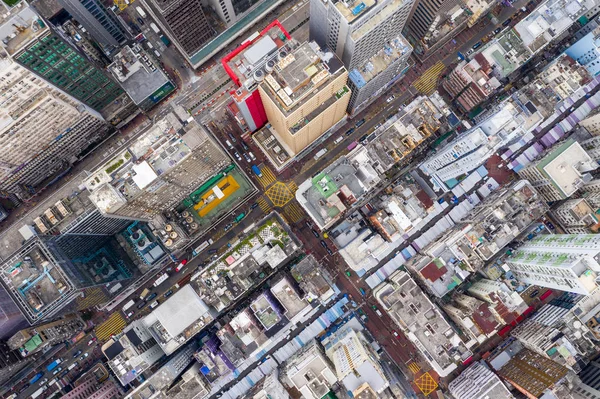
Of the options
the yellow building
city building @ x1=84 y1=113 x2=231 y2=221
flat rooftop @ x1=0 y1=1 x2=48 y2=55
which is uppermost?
flat rooftop @ x1=0 y1=1 x2=48 y2=55

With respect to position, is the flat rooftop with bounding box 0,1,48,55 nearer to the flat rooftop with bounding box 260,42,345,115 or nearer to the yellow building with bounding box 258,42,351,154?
the yellow building with bounding box 258,42,351,154

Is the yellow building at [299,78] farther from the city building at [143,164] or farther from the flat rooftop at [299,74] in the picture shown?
the city building at [143,164]

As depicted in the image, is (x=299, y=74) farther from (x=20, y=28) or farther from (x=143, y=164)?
(x=20, y=28)

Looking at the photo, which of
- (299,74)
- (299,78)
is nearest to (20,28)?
(299,74)

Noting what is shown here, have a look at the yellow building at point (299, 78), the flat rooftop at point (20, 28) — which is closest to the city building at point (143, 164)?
the yellow building at point (299, 78)

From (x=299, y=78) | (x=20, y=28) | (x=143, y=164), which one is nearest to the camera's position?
(x=20, y=28)

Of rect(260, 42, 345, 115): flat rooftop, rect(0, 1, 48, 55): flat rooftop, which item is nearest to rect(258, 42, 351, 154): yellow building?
rect(260, 42, 345, 115): flat rooftop
